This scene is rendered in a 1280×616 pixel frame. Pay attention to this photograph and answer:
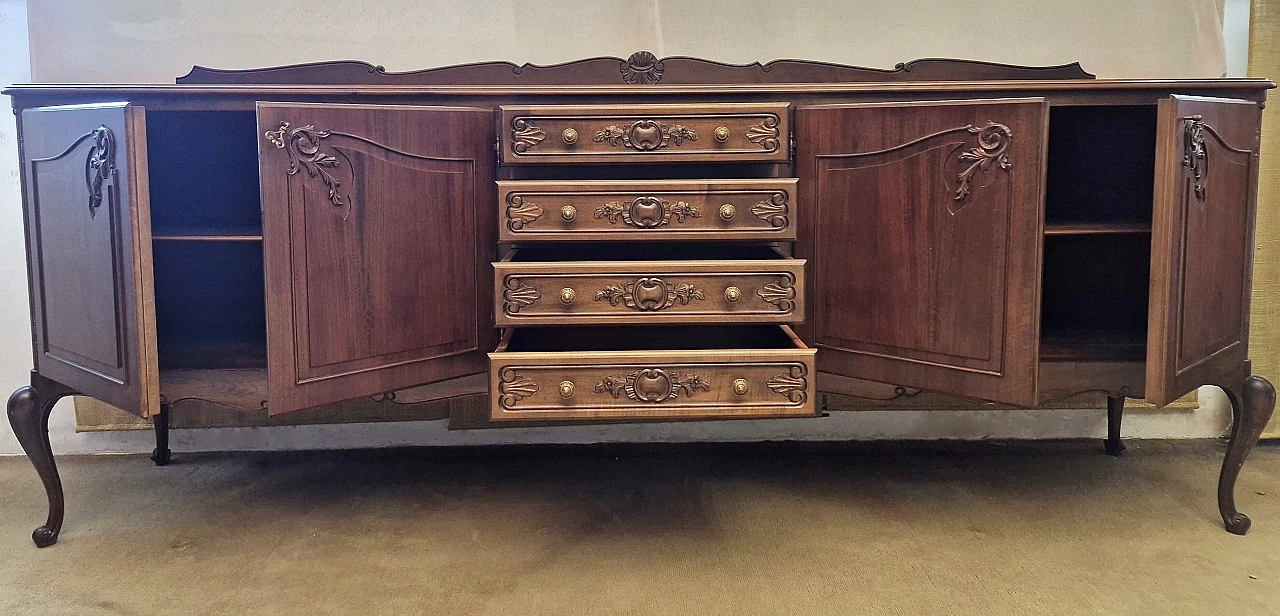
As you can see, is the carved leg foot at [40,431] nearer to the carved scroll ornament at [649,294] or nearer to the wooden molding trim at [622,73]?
the wooden molding trim at [622,73]

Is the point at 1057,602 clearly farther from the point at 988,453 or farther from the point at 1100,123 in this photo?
the point at 1100,123

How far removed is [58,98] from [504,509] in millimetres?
898

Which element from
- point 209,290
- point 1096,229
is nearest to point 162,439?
point 209,290

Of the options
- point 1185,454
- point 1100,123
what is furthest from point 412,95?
point 1185,454

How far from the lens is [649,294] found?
1.15m

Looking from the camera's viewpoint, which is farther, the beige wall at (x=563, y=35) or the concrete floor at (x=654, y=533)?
the beige wall at (x=563, y=35)

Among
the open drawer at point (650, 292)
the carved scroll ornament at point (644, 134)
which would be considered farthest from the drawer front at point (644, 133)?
the open drawer at point (650, 292)

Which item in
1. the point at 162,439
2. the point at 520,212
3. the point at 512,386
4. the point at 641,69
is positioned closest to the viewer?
the point at 512,386

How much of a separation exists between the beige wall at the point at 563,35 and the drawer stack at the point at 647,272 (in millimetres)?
533

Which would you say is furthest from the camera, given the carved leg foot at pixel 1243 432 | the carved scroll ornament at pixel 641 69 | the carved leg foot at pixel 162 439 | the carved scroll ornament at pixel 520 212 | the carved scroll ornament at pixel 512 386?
the carved leg foot at pixel 162 439

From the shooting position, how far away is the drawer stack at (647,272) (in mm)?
1092

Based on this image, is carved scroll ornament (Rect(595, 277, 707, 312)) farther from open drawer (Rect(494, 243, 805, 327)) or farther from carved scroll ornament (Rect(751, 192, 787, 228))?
carved scroll ornament (Rect(751, 192, 787, 228))

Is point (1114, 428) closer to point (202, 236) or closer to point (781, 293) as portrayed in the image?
point (781, 293)

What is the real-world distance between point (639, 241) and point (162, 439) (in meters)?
1.08
